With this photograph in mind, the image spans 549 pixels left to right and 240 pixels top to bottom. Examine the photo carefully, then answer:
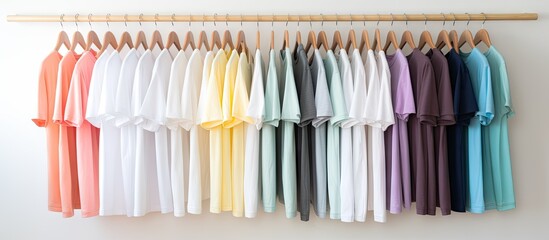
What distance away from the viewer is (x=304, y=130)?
179 cm

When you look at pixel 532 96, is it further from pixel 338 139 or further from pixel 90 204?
pixel 90 204

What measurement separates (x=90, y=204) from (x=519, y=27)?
2.47 m

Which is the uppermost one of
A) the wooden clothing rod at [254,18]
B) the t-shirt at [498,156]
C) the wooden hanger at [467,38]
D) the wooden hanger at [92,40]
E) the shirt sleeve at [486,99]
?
the wooden clothing rod at [254,18]

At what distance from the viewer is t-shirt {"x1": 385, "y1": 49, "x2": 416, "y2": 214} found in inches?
70.2

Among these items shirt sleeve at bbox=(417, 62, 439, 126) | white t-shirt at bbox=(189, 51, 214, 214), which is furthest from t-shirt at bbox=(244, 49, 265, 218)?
shirt sleeve at bbox=(417, 62, 439, 126)

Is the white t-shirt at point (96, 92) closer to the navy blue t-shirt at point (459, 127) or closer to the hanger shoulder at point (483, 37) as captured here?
the navy blue t-shirt at point (459, 127)

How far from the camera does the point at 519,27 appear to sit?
2.17 metres

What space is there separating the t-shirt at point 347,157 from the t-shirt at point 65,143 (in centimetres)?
127

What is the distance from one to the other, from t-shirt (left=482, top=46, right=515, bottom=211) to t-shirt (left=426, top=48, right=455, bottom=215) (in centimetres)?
27

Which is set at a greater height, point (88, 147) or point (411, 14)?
point (411, 14)

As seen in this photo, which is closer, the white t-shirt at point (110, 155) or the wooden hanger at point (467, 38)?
the white t-shirt at point (110, 155)

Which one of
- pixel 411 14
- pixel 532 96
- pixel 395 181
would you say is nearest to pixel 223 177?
pixel 395 181

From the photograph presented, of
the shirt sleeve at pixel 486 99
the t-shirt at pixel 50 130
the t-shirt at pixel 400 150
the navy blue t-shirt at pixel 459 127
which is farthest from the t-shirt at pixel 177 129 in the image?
the shirt sleeve at pixel 486 99

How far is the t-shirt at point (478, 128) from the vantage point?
1.77 m
